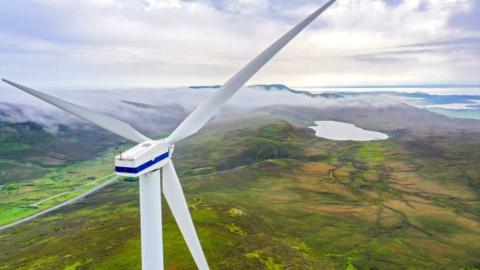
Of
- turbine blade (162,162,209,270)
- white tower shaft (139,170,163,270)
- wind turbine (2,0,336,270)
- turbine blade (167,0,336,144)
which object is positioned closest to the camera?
wind turbine (2,0,336,270)

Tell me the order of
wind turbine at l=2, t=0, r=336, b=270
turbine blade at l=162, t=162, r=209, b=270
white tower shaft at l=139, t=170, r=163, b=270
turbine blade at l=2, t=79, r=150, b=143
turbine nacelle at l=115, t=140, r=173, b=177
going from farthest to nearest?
turbine blade at l=162, t=162, r=209, b=270, turbine blade at l=2, t=79, r=150, b=143, white tower shaft at l=139, t=170, r=163, b=270, wind turbine at l=2, t=0, r=336, b=270, turbine nacelle at l=115, t=140, r=173, b=177

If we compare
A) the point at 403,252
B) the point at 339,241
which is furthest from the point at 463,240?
the point at 339,241

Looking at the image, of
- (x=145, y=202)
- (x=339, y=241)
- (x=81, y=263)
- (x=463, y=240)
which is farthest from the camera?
(x=463, y=240)

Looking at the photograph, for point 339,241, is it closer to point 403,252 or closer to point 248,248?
point 403,252

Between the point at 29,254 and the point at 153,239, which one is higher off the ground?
the point at 153,239

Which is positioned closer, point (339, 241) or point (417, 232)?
point (339, 241)

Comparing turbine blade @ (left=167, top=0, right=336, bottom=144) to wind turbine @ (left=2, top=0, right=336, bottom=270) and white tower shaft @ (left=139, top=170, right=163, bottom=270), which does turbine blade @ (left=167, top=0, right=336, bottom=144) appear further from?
white tower shaft @ (left=139, top=170, right=163, bottom=270)

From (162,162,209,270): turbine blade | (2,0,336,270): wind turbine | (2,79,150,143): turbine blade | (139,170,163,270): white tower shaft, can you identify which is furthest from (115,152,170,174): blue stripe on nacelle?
(2,79,150,143): turbine blade
